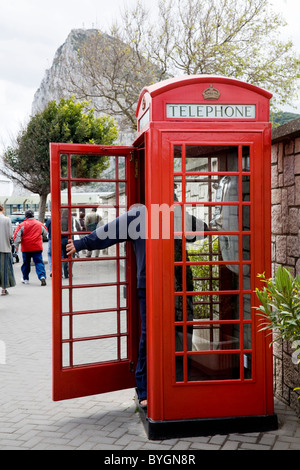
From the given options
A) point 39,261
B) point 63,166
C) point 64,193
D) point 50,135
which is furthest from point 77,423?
point 50,135

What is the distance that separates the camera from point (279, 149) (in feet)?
15.5

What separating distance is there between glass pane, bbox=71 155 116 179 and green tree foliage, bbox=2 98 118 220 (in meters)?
16.5

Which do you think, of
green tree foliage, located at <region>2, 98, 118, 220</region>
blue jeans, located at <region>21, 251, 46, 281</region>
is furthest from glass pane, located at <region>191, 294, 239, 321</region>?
green tree foliage, located at <region>2, 98, 118, 220</region>

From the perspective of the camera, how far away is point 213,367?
13.9ft

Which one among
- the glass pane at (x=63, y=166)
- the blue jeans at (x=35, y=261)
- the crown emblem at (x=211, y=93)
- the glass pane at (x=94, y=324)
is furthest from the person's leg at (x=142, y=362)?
the blue jeans at (x=35, y=261)

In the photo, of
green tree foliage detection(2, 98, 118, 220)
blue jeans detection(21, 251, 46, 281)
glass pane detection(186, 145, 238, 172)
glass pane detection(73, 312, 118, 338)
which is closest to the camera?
glass pane detection(186, 145, 238, 172)

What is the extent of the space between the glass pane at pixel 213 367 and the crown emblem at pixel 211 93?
198cm

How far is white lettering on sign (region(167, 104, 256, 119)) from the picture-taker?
158 inches

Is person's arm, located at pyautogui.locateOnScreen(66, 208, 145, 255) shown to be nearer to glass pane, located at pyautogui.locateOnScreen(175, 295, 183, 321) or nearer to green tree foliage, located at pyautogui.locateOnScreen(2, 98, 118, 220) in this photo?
glass pane, located at pyautogui.locateOnScreen(175, 295, 183, 321)

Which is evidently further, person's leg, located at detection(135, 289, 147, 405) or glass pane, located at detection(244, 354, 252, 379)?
person's leg, located at detection(135, 289, 147, 405)

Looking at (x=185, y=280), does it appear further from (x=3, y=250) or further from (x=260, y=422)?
(x=3, y=250)

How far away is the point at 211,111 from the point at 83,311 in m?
2.02

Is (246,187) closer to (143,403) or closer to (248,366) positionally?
(248,366)

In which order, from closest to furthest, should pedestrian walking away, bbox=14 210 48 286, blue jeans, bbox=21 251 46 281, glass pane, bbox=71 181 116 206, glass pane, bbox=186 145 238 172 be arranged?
glass pane, bbox=186 145 238 172
glass pane, bbox=71 181 116 206
pedestrian walking away, bbox=14 210 48 286
blue jeans, bbox=21 251 46 281
